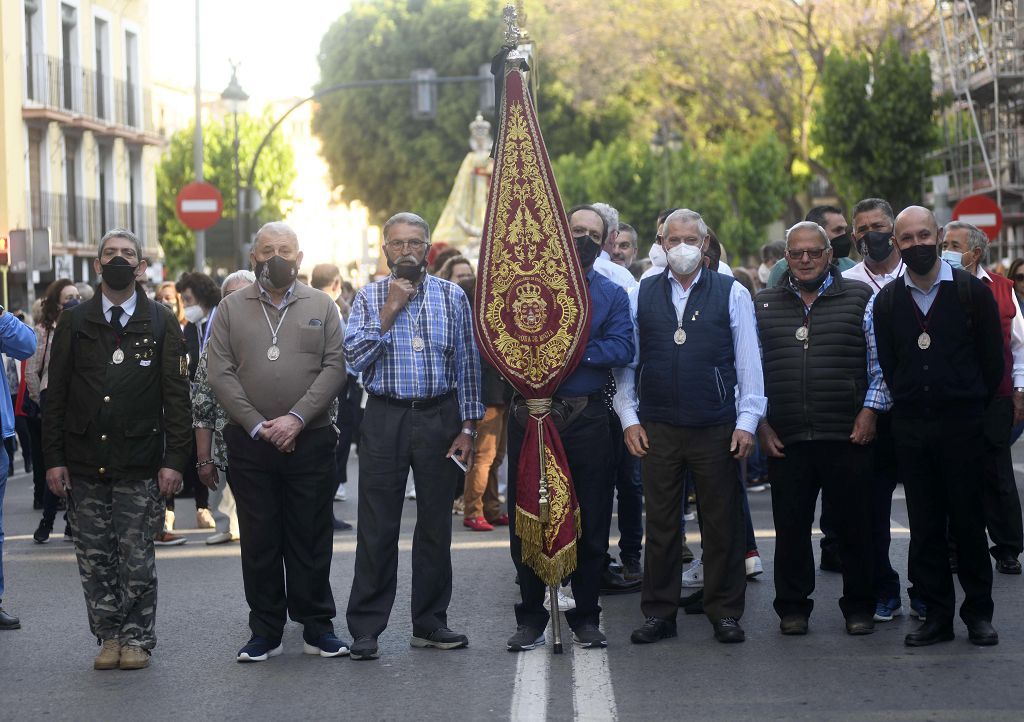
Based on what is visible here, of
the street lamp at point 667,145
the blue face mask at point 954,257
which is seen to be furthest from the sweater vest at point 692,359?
the street lamp at point 667,145

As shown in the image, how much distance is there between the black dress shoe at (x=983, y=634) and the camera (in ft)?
24.9

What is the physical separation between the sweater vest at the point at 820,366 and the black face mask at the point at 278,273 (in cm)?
231

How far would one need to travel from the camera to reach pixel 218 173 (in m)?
69.1

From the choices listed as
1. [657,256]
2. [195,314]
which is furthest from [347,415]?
[657,256]

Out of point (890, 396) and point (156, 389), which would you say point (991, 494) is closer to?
point (890, 396)

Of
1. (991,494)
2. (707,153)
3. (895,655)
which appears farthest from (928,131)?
(895,655)

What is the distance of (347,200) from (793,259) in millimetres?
54301

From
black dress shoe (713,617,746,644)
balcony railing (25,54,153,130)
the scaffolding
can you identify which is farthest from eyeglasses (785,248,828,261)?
balcony railing (25,54,153,130)

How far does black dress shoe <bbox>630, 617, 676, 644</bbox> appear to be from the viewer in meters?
7.91

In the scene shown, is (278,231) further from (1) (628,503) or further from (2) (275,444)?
(1) (628,503)

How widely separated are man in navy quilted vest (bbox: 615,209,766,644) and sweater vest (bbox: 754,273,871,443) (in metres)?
0.23

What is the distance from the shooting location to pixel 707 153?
49.9m

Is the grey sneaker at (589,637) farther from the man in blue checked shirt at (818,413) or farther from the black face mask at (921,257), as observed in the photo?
the black face mask at (921,257)

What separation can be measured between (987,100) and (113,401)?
1405 inches
